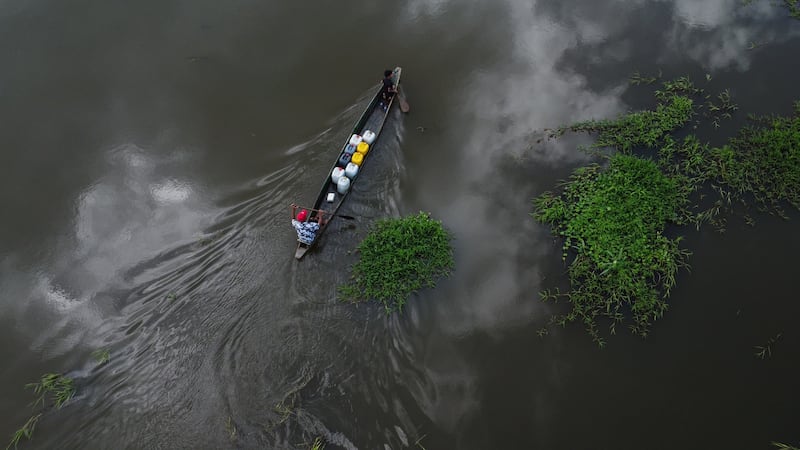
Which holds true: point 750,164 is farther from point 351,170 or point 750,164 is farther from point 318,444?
point 318,444

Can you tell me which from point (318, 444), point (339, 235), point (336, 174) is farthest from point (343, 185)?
point (318, 444)

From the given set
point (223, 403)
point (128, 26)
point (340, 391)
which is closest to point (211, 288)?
point (223, 403)

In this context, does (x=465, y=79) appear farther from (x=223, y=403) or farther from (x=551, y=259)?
(x=223, y=403)

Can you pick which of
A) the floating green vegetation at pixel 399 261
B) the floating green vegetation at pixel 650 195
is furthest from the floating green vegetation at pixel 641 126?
the floating green vegetation at pixel 399 261

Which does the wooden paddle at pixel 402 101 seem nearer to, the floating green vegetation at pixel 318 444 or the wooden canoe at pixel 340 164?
the wooden canoe at pixel 340 164

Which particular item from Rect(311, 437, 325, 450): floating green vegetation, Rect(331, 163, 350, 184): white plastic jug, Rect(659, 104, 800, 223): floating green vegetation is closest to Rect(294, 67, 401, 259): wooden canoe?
Rect(331, 163, 350, 184): white plastic jug

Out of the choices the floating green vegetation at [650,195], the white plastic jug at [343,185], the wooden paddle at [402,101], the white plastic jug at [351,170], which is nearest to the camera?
the floating green vegetation at [650,195]
